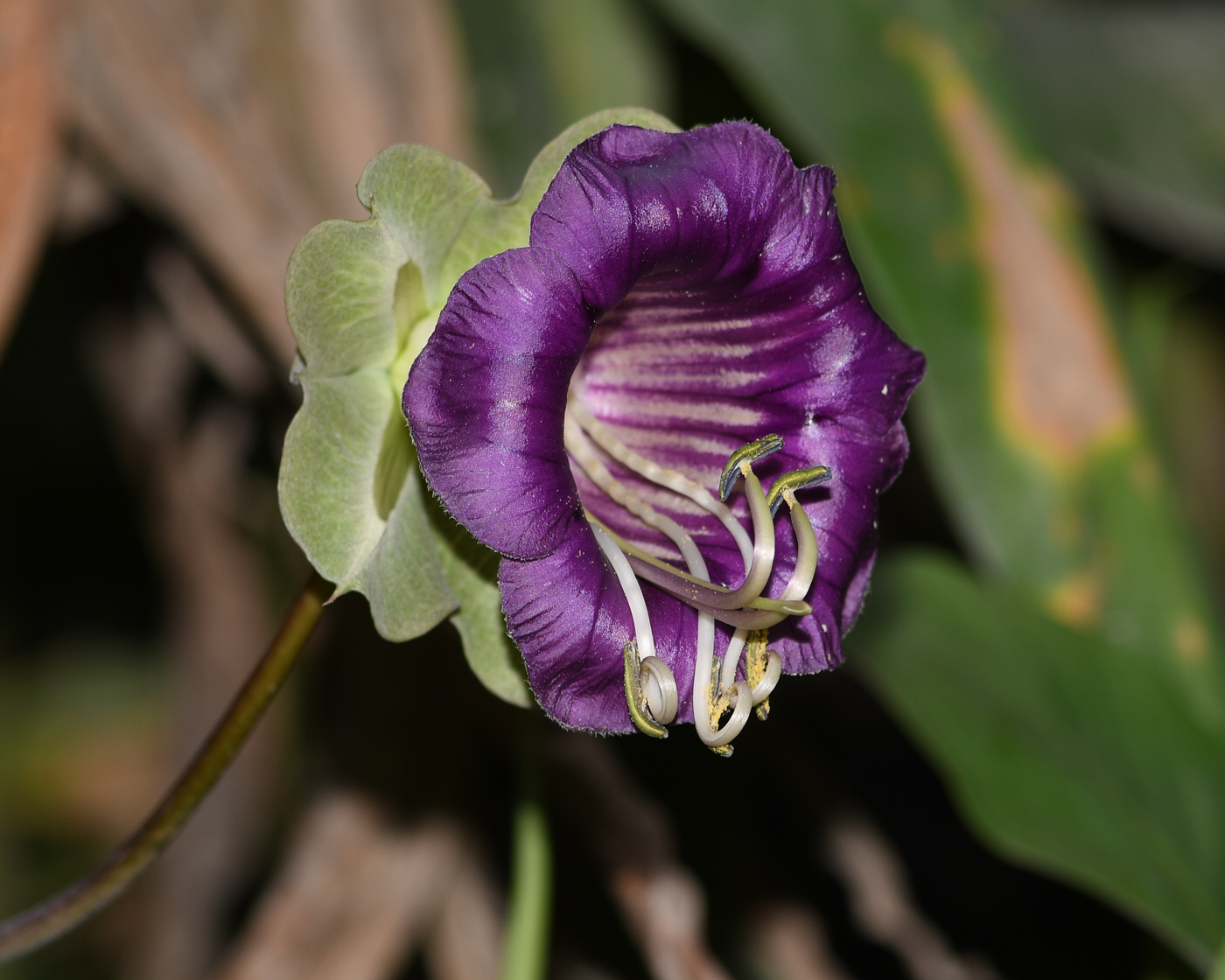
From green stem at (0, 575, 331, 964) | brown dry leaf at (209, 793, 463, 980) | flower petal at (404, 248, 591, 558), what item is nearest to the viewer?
flower petal at (404, 248, 591, 558)

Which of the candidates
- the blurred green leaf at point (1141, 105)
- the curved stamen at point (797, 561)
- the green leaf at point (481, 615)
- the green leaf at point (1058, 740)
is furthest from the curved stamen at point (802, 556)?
the blurred green leaf at point (1141, 105)

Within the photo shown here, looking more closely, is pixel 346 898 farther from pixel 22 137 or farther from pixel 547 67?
pixel 547 67

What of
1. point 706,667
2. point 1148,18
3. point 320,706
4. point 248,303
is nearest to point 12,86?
point 248,303

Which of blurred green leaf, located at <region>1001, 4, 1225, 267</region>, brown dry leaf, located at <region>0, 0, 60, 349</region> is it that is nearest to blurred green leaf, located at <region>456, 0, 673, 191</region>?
brown dry leaf, located at <region>0, 0, 60, 349</region>

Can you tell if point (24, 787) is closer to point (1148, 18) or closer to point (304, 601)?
point (304, 601)

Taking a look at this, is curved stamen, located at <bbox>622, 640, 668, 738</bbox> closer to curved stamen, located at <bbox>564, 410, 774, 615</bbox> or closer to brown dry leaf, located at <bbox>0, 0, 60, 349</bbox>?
curved stamen, located at <bbox>564, 410, 774, 615</bbox>

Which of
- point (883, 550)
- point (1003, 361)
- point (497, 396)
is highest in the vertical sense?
point (497, 396)

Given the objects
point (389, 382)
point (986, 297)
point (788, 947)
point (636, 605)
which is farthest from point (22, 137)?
point (788, 947)
